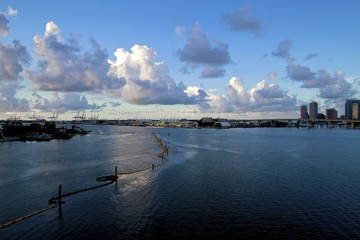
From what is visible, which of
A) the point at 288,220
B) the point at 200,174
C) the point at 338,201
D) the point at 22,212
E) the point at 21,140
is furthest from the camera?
the point at 21,140

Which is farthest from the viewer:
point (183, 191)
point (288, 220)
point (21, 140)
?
point (21, 140)

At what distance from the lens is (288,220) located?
1072 inches

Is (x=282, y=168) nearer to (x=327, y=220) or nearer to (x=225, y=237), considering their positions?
(x=327, y=220)

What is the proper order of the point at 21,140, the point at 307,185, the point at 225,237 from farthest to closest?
1. the point at 21,140
2. the point at 307,185
3. the point at 225,237

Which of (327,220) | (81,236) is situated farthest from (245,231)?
(81,236)

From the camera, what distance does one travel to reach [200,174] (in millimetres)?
49219

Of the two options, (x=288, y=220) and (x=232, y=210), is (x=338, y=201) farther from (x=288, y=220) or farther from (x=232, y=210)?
(x=232, y=210)

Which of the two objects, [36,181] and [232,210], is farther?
[36,181]

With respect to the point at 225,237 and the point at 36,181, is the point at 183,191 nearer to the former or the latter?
the point at 225,237

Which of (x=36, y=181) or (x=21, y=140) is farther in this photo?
(x=21, y=140)

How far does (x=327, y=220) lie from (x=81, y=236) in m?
20.3

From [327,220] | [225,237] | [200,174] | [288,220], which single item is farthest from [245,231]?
[200,174]

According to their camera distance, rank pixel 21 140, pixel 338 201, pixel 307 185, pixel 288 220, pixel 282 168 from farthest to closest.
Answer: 1. pixel 21 140
2. pixel 282 168
3. pixel 307 185
4. pixel 338 201
5. pixel 288 220

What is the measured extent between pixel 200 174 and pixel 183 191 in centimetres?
1189
